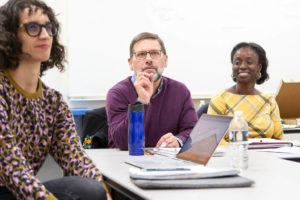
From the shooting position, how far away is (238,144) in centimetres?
143

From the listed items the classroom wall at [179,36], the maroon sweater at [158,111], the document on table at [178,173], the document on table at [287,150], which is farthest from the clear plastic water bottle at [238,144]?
the classroom wall at [179,36]

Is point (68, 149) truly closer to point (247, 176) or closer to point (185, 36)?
point (247, 176)

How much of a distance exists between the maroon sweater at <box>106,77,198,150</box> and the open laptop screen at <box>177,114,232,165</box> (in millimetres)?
466

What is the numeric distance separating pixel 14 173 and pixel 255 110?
1.77 m

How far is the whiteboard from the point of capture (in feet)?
12.4

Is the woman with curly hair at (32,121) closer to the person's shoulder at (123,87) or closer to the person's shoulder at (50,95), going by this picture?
the person's shoulder at (50,95)

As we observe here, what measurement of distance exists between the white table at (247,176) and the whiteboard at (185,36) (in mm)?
2184

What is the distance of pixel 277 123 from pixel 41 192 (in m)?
1.74

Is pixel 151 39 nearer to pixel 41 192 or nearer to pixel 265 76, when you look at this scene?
pixel 265 76

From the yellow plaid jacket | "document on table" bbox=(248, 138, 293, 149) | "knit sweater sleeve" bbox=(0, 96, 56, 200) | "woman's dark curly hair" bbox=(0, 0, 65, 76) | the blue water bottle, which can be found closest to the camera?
"knit sweater sleeve" bbox=(0, 96, 56, 200)

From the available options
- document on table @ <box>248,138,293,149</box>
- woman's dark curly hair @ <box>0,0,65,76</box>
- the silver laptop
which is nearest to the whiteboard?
document on table @ <box>248,138,293,149</box>

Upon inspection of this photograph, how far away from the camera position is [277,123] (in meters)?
2.48

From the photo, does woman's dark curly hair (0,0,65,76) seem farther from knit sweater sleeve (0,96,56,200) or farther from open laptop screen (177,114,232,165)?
open laptop screen (177,114,232,165)

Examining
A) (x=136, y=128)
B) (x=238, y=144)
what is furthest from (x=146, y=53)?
(x=238, y=144)
